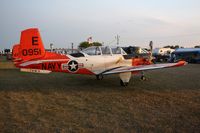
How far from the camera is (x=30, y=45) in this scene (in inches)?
384

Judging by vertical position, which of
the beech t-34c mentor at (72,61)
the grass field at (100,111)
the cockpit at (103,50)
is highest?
the cockpit at (103,50)

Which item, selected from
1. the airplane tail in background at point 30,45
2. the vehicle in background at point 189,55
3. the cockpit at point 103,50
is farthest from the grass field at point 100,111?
the vehicle in background at point 189,55

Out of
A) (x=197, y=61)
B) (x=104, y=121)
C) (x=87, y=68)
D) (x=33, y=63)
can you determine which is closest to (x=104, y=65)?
(x=87, y=68)

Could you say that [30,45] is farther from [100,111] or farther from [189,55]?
[189,55]

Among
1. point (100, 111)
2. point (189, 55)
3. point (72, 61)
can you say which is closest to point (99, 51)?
point (72, 61)

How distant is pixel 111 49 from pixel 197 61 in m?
27.4

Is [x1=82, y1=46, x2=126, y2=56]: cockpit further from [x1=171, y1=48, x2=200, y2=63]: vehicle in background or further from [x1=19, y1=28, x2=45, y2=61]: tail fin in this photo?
[x1=171, y1=48, x2=200, y2=63]: vehicle in background

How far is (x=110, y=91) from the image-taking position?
9.17 metres

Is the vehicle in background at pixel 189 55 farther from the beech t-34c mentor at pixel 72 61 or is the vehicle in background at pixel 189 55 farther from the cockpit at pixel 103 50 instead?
the beech t-34c mentor at pixel 72 61

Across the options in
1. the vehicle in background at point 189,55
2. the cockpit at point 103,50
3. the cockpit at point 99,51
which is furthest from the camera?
the vehicle in background at point 189,55

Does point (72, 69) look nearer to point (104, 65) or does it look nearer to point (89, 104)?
point (104, 65)

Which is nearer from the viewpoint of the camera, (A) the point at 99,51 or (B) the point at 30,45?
(B) the point at 30,45

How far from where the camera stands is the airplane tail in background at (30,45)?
964cm

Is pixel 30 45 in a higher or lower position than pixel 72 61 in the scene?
higher
